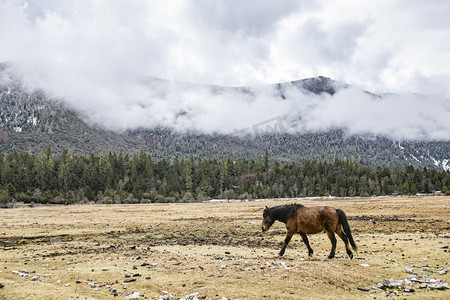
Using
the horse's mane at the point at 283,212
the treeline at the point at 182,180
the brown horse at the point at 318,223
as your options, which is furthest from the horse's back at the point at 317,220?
the treeline at the point at 182,180

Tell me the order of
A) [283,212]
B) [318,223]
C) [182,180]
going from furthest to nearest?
[182,180]
[283,212]
[318,223]

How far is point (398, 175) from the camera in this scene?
13688cm

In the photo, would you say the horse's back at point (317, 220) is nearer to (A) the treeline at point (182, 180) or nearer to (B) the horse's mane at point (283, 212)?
Result: (B) the horse's mane at point (283, 212)

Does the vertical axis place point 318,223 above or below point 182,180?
below

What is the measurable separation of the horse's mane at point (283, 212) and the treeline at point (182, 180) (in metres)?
88.5

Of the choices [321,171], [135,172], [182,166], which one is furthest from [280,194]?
[135,172]

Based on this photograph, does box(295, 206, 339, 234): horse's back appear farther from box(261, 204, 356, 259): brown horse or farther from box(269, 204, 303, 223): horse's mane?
box(269, 204, 303, 223): horse's mane

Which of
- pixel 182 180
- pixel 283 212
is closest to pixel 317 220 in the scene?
pixel 283 212

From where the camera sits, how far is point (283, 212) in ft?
54.1

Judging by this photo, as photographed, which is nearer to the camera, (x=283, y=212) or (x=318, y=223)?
(x=318, y=223)

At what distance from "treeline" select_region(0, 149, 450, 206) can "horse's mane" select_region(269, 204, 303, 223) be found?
290 ft

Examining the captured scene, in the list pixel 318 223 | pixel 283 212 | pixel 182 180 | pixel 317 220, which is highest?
pixel 182 180

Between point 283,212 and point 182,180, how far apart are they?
12156cm

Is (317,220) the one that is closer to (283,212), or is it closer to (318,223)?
(318,223)
